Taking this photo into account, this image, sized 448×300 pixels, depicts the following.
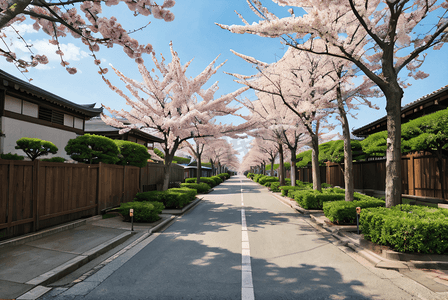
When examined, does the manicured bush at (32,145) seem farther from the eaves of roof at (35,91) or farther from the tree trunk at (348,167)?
Answer: the tree trunk at (348,167)

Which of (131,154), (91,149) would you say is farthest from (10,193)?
(131,154)

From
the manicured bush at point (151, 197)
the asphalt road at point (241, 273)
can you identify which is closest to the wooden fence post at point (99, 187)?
the manicured bush at point (151, 197)

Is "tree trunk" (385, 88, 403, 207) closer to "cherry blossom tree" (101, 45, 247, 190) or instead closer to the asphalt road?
the asphalt road

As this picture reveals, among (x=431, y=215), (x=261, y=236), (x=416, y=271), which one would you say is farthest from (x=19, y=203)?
(x=431, y=215)

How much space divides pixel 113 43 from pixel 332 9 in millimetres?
6443

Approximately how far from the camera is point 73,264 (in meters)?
4.97

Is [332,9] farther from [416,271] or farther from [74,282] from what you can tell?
[74,282]

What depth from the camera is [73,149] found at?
10.5 metres

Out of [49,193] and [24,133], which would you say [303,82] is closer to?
[49,193]

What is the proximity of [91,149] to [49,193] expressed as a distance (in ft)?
11.6

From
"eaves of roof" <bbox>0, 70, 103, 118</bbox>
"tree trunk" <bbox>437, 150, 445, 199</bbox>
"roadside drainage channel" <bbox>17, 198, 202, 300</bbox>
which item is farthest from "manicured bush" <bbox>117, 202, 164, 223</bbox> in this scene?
"tree trunk" <bbox>437, 150, 445, 199</bbox>

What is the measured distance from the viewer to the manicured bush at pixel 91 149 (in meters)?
10.5

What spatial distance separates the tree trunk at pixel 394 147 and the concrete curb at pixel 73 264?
7.88 meters

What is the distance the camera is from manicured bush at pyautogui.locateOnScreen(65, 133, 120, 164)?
10.5 m
